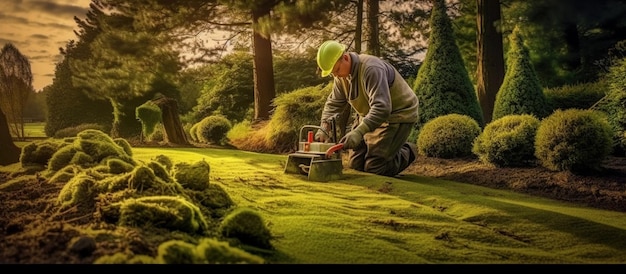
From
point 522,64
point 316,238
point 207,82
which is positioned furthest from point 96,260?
point 522,64

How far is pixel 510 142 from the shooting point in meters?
6.51

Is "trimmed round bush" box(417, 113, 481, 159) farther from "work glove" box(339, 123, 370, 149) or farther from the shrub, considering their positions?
the shrub

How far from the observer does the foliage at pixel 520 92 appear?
870cm

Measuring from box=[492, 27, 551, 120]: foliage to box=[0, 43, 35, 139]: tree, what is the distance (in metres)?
6.89

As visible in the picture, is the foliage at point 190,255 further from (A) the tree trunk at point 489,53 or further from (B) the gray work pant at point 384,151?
(A) the tree trunk at point 489,53

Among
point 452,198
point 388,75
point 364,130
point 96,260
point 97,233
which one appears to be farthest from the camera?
point 388,75

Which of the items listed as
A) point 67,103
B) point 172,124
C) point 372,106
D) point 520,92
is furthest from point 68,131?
point 520,92

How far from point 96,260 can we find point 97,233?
0.29 metres

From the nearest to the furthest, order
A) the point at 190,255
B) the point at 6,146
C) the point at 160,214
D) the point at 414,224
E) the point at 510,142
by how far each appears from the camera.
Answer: the point at 190,255, the point at 160,214, the point at 414,224, the point at 6,146, the point at 510,142

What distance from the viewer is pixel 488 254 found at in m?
3.11

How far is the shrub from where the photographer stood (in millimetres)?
8898

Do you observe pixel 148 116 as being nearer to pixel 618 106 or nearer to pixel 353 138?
pixel 353 138

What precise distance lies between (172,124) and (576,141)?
15.7 ft
